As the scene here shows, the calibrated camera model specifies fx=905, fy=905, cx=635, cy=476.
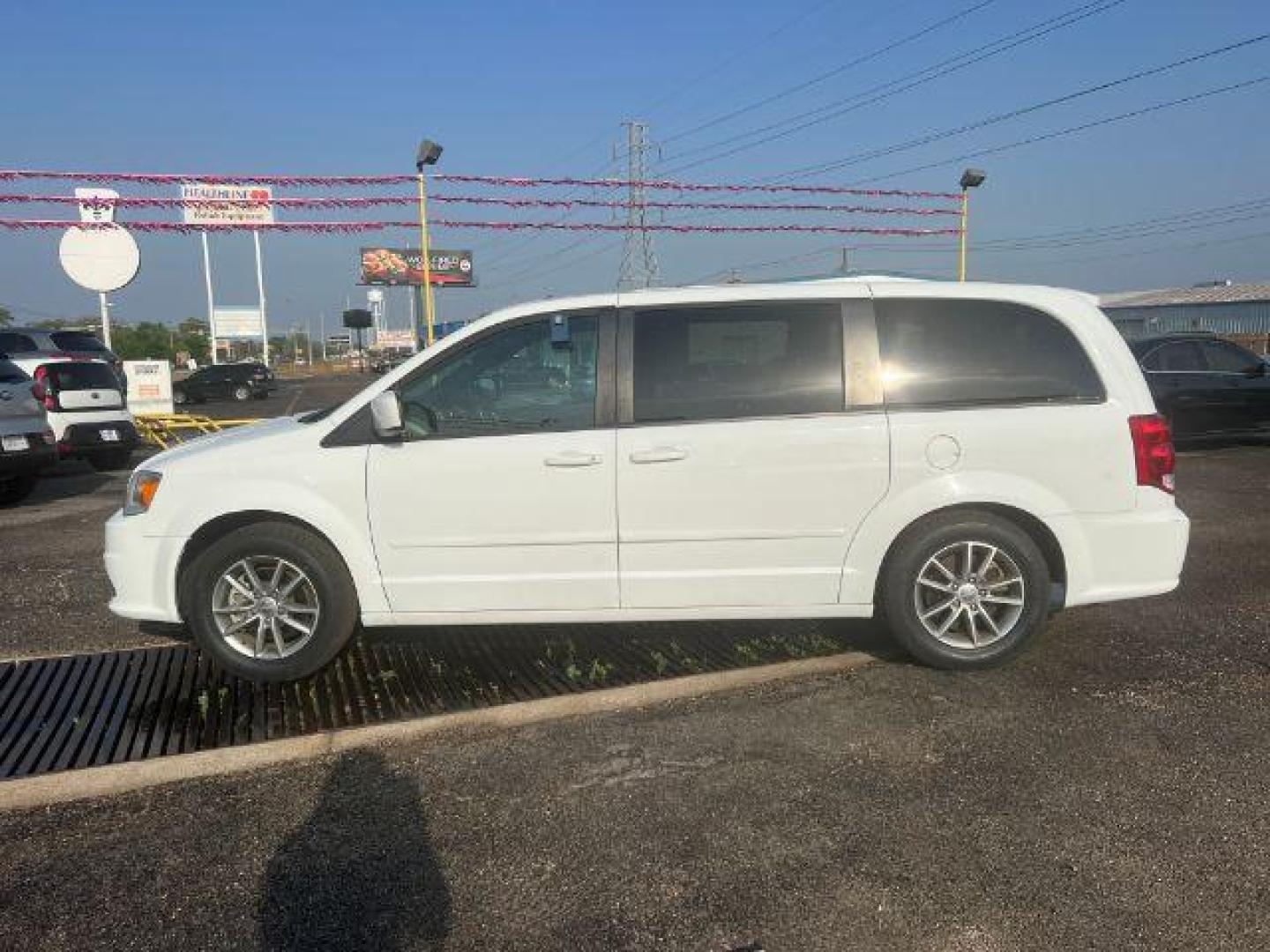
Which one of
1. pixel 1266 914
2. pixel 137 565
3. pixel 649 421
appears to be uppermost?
pixel 649 421

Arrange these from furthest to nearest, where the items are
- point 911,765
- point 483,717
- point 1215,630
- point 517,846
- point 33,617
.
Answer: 1. point 33,617
2. point 1215,630
3. point 483,717
4. point 911,765
5. point 517,846

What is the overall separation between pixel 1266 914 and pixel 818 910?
120 centimetres

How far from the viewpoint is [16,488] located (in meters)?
9.67

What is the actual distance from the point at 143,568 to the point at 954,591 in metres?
3.75

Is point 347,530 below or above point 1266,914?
above

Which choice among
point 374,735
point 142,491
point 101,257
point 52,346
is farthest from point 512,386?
point 52,346

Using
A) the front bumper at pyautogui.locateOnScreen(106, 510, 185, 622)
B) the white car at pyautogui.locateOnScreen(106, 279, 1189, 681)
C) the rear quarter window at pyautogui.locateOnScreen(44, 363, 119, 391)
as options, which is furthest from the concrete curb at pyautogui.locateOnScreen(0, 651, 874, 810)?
the rear quarter window at pyautogui.locateOnScreen(44, 363, 119, 391)

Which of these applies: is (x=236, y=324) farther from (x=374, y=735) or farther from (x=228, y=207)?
(x=374, y=735)

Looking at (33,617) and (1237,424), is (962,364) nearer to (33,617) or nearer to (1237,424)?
(33,617)

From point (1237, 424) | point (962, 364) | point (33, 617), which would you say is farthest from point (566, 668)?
point (1237, 424)

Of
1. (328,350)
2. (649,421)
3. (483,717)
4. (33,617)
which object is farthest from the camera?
(328,350)

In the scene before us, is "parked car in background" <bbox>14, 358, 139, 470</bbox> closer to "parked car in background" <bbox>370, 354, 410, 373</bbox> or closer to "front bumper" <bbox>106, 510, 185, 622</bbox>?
"parked car in background" <bbox>370, 354, 410, 373</bbox>

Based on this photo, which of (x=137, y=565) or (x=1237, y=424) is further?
(x=1237, y=424)

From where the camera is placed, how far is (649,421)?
161 inches
